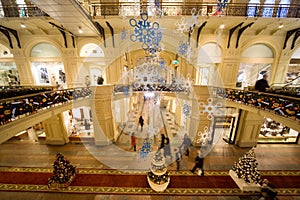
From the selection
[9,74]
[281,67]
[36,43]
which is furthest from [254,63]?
[9,74]

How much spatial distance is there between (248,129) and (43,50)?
53.5 feet

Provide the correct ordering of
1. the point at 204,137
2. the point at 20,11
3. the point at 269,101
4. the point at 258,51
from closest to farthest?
the point at 269,101 → the point at 20,11 → the point at 204,137 → the point at 258,51

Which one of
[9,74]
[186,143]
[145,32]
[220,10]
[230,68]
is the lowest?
[186,143]

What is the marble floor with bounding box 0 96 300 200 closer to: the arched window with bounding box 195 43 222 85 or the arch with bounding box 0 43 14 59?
the arched window with bounding box 195 43 222 85

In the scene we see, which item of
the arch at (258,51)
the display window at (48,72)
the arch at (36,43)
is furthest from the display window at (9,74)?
the arch at (258,51)

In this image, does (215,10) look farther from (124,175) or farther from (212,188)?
(124,175)

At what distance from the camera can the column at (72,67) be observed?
30.5 feet

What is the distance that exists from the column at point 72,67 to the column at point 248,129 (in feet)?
41.3

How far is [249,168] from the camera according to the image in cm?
548

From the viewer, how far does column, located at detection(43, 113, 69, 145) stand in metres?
8.80

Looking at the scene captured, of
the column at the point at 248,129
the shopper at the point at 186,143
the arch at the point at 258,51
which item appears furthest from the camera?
the arch at the point at 258,51

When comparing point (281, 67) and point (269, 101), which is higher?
point (281, 67)

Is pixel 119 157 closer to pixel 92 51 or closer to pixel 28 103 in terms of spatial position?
pixel 28 103

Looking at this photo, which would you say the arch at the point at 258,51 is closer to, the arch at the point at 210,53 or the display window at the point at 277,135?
the arch at the point at 210,53
